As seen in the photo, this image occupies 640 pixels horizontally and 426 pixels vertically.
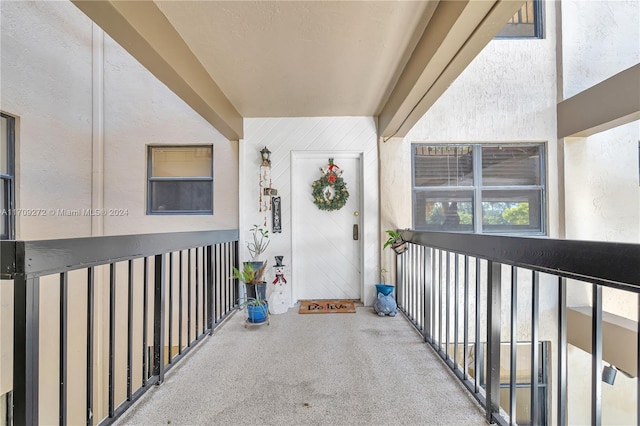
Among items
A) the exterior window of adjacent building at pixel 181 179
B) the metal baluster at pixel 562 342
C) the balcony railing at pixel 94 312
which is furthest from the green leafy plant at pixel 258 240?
the metal baluster at pixel 562 342

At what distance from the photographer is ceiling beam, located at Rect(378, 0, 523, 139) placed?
1.50 m

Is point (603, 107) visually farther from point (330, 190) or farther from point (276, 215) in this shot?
point (276, 215)

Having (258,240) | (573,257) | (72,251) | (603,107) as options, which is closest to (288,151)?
(258,240)

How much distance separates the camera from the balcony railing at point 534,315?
100 centimetres

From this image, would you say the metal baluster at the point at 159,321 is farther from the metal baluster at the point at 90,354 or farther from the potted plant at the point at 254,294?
the potted plant at the point at 254,294

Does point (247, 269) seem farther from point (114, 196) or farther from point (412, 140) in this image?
point (412, 140)

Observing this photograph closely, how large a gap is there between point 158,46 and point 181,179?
2.36m

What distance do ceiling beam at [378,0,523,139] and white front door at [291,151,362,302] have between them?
119cm

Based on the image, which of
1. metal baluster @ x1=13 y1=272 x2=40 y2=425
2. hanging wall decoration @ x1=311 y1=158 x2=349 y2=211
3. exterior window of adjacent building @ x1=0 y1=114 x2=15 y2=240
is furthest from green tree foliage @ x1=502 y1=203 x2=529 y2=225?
exterior window of adjacent building @ x1=0 y1=114 x2=15 y2=240

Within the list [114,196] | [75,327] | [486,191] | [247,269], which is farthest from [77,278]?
[486,191]

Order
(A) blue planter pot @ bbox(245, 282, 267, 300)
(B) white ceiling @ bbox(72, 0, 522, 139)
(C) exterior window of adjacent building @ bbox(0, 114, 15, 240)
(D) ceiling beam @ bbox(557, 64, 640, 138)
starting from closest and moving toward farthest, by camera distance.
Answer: (B) white ceiling @ bbox(72, 0, 522, 139) < (C) exterior window of adjacent building @ bbox(0, 114, 15, 240) < (D) ceiling beam @ bbox(557, 64, 640, 138) < (A) blue planter pot @ bbox(245, 282, 267, 300)

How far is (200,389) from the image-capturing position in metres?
1.82

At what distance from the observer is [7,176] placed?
9.08 feet

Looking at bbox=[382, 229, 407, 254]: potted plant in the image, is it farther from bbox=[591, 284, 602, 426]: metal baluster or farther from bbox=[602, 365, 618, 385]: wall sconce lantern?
bbox=[602, 365, 618, 385]: wall sconce lantern
